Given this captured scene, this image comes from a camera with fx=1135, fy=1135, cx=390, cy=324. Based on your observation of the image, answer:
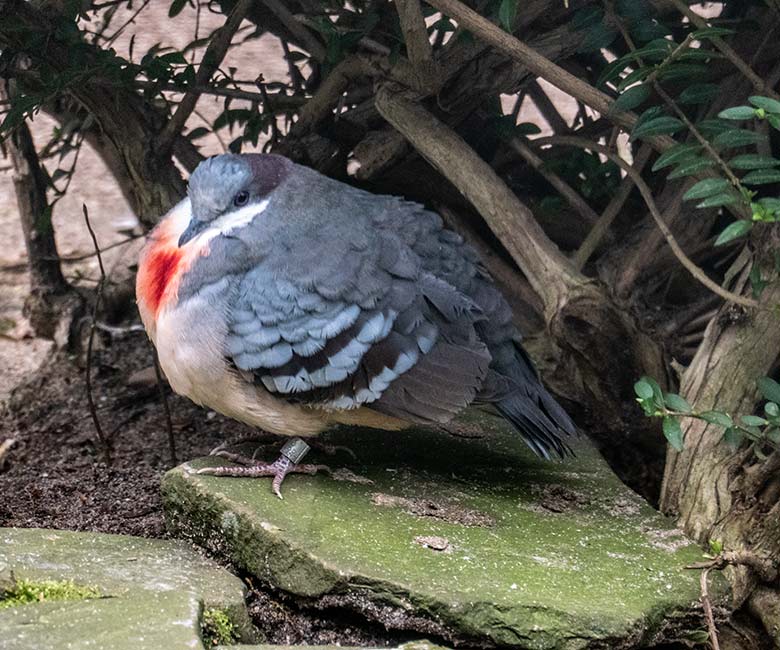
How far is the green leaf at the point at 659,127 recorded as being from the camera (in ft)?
9.77

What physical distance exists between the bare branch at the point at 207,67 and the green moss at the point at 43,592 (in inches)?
75.7

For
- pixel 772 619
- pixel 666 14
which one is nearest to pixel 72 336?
pixel 666 14

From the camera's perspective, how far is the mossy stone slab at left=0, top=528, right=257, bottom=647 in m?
2.43

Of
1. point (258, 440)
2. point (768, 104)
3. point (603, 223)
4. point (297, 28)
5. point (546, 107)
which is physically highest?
point (297, 28)

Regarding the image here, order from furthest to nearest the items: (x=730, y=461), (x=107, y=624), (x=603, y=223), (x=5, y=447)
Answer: (x=5, y=447) < (x=603, y=223) < (x=730, y=461) < (x=107, y=624)

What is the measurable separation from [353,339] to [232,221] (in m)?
0.47

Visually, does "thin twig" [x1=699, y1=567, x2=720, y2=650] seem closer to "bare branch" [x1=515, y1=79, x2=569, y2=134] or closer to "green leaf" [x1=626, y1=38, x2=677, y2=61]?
"green leaf" [x1=626, y1=38, x2=677, y2=61]

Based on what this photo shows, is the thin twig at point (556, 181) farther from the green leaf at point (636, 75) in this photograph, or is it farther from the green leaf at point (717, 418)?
the green leaf at point (717, 418)

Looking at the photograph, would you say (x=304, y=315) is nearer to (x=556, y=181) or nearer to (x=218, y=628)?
(x=218, y=628)

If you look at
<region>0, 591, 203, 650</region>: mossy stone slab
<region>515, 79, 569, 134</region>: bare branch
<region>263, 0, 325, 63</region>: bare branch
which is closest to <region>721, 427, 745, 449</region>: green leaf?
<region>0, 591, 203, 650</region>: mossy stone slab

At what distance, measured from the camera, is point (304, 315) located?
9.55 ft

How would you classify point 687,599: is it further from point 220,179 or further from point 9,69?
point 9,69

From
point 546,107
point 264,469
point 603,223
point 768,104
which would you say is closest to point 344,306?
point 264,469

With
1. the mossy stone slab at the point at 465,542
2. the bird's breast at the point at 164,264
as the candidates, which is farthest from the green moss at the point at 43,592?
the bird's breast at the point at 164,264
